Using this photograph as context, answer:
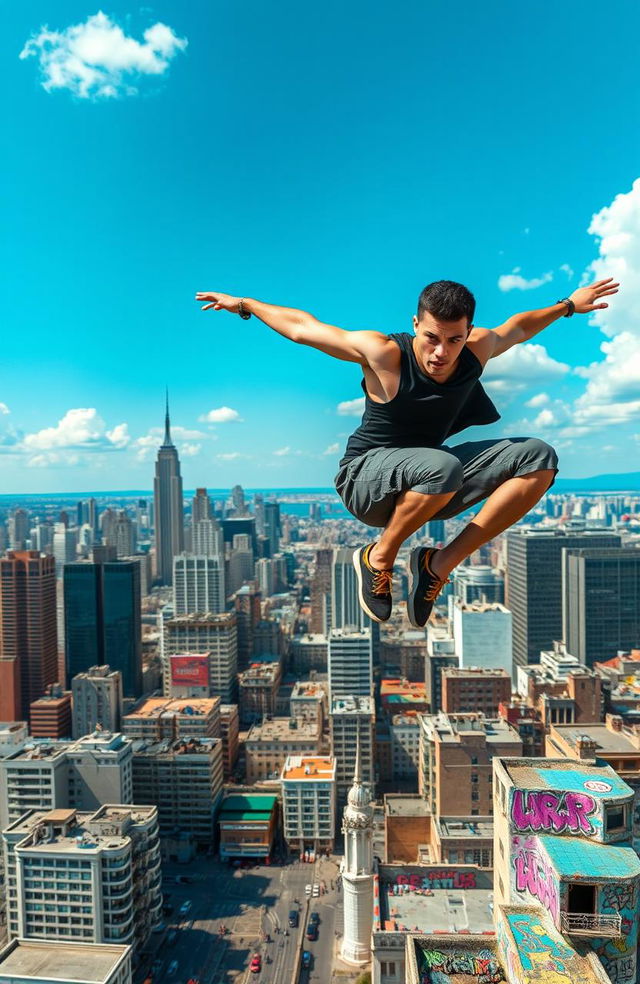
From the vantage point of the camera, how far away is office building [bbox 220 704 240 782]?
84.4 feet

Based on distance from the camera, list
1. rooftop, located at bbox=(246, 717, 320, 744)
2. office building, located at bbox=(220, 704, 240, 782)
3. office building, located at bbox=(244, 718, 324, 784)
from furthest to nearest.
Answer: office building, located at bbox=(220, 704, 240, 782), rooftop, located at bbox=(246, 717, 320, 744), office building, located at bbox=(244, 718, 324, 784)

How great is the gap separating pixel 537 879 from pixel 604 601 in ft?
85.8

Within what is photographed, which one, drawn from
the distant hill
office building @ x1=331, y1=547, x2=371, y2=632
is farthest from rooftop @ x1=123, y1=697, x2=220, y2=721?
the distant hill

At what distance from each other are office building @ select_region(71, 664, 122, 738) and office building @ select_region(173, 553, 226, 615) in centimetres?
1309

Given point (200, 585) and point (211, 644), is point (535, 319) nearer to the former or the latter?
point (211, 644)

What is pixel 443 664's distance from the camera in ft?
93.8

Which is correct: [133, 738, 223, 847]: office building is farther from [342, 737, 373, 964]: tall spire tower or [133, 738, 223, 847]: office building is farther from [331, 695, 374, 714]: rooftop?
[342, 737, 373, 964]: tall spire tower

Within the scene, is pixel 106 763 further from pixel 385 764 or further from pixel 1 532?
pixel 1 532

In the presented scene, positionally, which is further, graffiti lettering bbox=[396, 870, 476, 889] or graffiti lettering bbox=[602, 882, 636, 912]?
graffiti lettering bbox=[396, 870, 476, 889]

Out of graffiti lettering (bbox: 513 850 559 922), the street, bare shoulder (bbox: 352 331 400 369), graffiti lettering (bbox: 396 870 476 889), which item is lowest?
the street

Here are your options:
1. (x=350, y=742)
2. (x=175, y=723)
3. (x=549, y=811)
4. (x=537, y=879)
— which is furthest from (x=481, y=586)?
(x=537, y=879)

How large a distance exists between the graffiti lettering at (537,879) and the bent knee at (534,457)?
19.7ft

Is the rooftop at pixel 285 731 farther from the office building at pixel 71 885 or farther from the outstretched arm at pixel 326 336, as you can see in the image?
the outstretched arm at pixel 326 336

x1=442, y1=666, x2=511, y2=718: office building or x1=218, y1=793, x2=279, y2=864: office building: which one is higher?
x1=442, y1=666, x2=511, y2=718: office building
